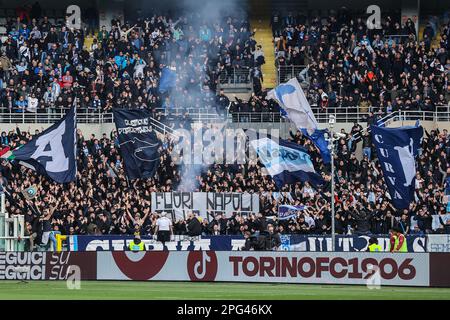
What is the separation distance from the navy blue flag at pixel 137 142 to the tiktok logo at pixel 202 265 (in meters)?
9.47

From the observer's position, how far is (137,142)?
48562mm

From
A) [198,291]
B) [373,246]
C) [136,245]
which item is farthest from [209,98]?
[198,291]

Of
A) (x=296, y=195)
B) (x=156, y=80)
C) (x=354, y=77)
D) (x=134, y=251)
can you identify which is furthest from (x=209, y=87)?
(x=134, y=251)

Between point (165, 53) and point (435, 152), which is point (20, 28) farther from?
point (435, 152)

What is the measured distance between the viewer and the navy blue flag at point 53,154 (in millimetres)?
43812

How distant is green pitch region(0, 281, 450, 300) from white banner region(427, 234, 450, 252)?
7.32 metres

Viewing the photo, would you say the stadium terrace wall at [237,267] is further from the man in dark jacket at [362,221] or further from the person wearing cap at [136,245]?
the man in dark jacket at [362,221]

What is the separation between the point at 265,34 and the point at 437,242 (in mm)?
19485

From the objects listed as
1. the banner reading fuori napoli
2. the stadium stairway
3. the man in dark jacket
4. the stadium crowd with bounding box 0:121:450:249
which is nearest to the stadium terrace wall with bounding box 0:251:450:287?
the stadium crowd with bounding box 0:121:450:249

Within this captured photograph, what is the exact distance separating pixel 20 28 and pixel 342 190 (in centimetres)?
1948

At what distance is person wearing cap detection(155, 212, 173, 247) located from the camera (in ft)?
144

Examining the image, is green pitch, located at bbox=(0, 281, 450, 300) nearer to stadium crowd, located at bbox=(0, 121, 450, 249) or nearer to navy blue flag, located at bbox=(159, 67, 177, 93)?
stadium crowd, located at bbox=(0, 121, 450, 249)

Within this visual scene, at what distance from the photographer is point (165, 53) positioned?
55938 millimetres

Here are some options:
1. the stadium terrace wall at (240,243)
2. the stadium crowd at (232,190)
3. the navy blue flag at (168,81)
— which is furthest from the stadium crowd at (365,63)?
the stadium terrace wall at (240,243)
